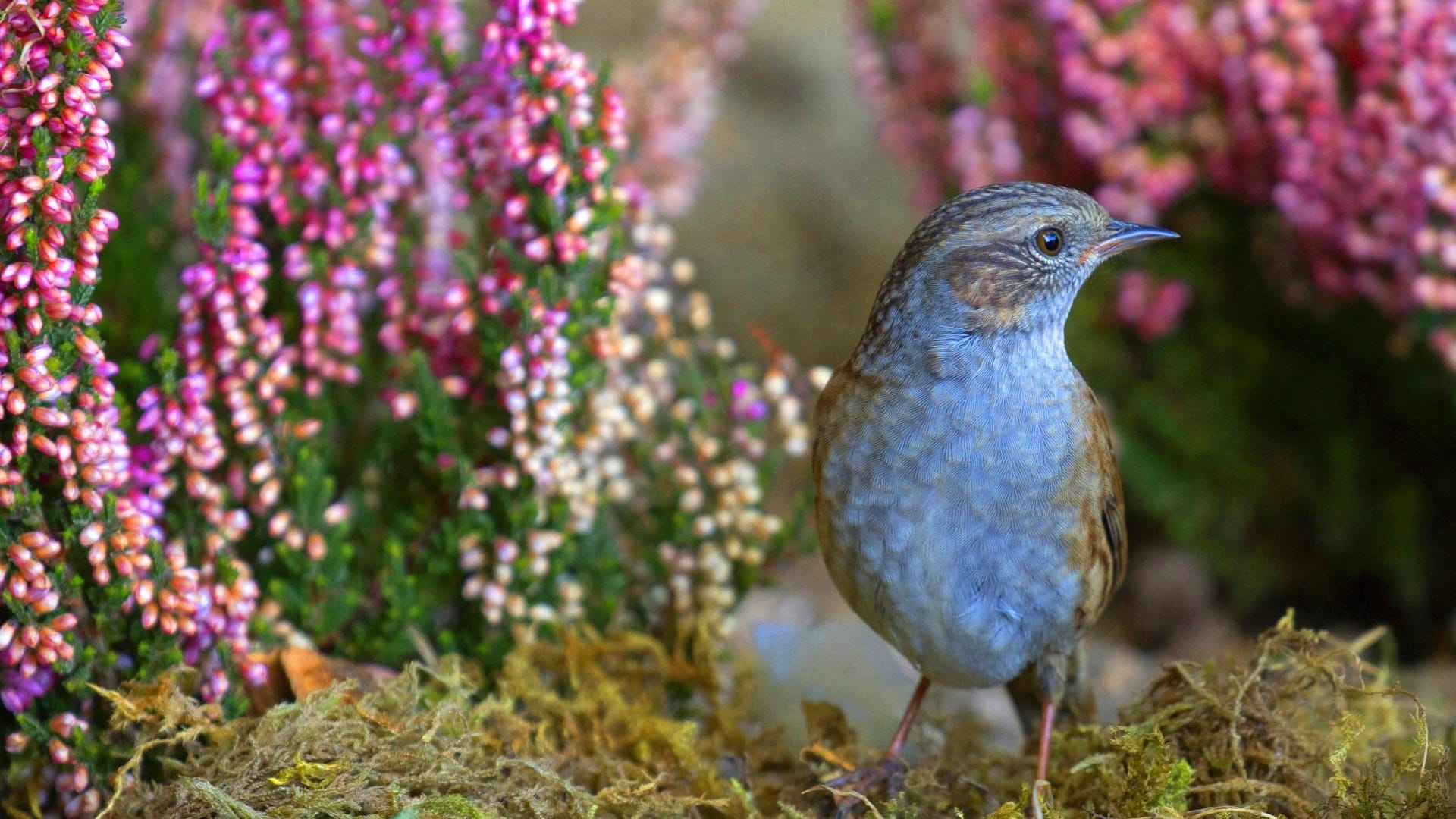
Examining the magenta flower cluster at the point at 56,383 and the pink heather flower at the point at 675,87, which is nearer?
the magenta flower cluster at the point at 56,383

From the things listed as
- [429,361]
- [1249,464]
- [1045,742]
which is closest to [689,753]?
[1045,742]

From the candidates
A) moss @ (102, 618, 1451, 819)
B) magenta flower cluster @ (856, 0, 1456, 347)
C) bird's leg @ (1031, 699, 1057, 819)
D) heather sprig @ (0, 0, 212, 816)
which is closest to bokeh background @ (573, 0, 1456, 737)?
magenta flower cluster @ (856, 0, 1456, 347)

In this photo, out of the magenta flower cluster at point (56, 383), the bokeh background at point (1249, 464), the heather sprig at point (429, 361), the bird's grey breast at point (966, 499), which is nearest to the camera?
the magenta flower cluster at point (56, 383)

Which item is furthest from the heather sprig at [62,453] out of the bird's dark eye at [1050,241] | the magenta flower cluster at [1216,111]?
the magenta flower cluster at [1216,111]

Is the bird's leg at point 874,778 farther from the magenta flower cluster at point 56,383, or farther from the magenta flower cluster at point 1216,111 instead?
the magenta flower cluster at point 1216,111

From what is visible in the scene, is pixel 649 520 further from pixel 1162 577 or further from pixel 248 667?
pixel 1162 577

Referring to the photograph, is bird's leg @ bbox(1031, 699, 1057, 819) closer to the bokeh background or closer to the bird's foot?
the bird's foot
